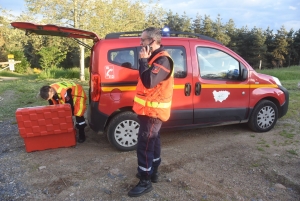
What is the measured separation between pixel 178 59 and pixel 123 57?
963mm

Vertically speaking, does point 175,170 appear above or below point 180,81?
below

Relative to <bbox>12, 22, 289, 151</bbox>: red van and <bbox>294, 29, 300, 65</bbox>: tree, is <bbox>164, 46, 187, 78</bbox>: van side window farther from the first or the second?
<bbox>294, 29, 300, 65</bbox>: tree

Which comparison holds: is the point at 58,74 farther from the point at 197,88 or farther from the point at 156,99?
the point at 156,99

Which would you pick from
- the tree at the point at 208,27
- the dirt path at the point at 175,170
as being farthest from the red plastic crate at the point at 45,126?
the tree at the point at 208,27

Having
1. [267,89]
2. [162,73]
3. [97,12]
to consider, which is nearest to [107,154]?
[162,73]

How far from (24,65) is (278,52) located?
36038 millimetres

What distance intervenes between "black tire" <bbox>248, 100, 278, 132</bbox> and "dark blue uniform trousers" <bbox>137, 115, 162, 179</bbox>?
2889mm

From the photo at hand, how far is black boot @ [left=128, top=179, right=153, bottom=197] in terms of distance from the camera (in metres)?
3.18

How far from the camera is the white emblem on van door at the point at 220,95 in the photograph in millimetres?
4934

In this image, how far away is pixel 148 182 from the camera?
3.29 metres

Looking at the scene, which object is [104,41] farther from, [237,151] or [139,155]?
[237,151]

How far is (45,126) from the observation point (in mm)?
4461

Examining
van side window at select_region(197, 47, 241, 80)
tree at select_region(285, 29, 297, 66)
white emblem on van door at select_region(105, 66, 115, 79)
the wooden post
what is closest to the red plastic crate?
white emblem on van door at select_region(105, 66, 115, 79)

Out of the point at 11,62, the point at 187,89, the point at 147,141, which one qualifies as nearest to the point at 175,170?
the point at 147,141
